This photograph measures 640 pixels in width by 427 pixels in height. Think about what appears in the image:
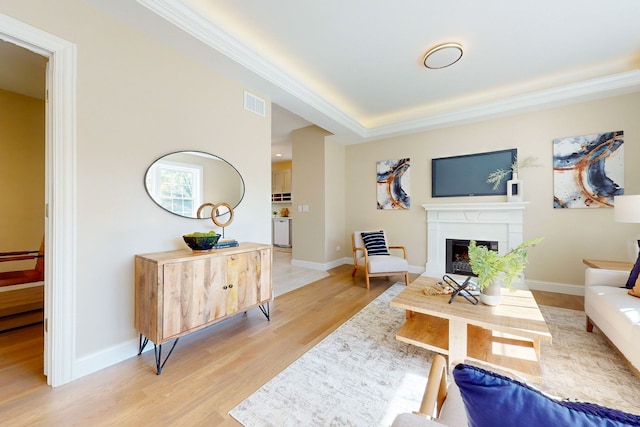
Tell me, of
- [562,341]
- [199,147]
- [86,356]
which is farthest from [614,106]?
[86,356]

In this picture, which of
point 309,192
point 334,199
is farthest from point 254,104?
point 334,199

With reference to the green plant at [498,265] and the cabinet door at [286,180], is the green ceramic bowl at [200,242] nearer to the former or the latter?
the green plant at [498,265]

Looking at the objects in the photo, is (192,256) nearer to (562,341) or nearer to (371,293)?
→ (371,293)

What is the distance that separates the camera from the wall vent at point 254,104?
9.18ft

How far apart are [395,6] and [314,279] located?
3496 mm

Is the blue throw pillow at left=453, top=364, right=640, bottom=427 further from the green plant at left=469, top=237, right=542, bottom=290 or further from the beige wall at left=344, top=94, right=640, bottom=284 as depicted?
the beige wall at left=344, top=94, right=640, bottom=284

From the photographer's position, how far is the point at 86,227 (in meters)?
1.71

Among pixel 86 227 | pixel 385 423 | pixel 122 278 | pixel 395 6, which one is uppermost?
pixel 395 6

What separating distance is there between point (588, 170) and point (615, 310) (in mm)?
2355

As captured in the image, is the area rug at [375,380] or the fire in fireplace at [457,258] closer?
the area rug at [375,380]

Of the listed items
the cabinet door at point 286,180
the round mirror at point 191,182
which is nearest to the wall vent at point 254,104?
the round mirror at point 191,182

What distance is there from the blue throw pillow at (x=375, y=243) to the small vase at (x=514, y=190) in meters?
1.90

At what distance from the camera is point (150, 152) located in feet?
6.71

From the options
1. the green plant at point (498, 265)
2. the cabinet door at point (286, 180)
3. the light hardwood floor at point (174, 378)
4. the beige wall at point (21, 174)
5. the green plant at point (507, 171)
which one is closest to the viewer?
the light hardwood floor at point (174, 378)
